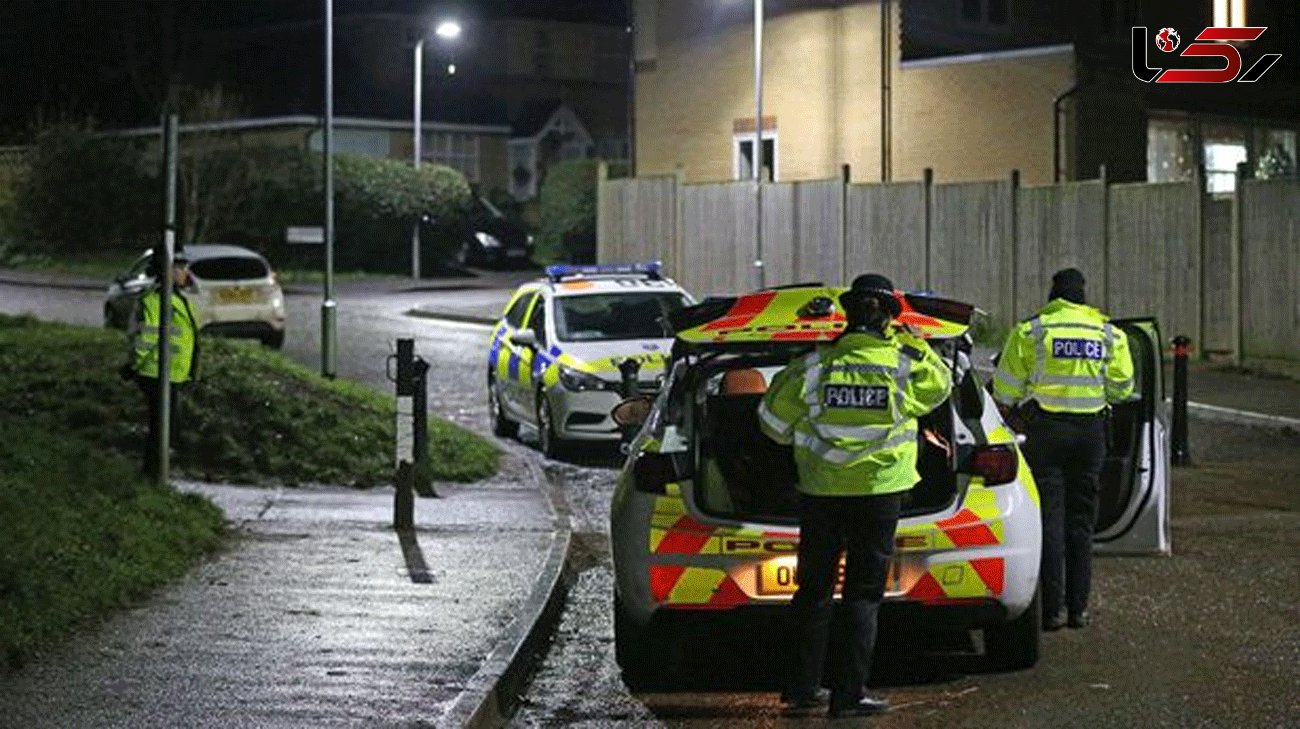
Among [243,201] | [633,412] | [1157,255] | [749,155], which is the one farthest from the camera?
[243,201]

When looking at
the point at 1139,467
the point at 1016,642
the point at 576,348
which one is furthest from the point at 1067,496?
the point at 576,348

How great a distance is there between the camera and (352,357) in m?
30.2

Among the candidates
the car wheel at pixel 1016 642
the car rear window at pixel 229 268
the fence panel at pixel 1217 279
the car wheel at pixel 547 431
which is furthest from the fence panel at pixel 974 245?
the car wheel at pixel 1016 642

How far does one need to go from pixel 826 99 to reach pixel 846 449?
33.2 m

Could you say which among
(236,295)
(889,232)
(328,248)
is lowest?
(236,295)

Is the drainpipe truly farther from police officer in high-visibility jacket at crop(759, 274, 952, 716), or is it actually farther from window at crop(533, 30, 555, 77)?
window at crop(533, 30, 555, 77)

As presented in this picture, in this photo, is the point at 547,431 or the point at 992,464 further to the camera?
the point at 547,431

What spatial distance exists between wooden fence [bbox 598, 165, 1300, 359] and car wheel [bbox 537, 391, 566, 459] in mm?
10240

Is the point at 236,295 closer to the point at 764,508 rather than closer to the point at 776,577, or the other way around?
the point at 764,508

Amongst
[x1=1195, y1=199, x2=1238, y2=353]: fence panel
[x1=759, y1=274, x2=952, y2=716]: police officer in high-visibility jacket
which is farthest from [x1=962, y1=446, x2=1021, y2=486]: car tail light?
[x1=1195, y1=199, x2=1238, y2=353]: fence panel

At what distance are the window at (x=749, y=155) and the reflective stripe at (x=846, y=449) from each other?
34194 millimetres

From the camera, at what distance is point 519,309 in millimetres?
21500

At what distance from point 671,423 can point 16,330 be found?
656 inches

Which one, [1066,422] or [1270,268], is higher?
[1270,268]
